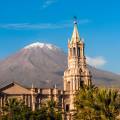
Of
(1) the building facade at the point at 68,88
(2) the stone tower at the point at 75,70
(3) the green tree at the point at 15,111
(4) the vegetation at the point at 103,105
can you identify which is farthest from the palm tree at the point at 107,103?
(2) the stone tower at the point at 75,70

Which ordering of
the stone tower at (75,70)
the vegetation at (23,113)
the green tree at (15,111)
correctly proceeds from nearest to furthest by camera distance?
the green tree at (15,111) < the vegetation at (23,113) < the stone tower at (75,70)

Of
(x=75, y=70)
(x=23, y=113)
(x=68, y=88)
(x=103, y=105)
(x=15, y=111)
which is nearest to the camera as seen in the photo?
(x=103, y=105)

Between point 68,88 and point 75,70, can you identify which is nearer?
point 75,70

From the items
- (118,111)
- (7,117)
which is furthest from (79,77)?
(118,111)

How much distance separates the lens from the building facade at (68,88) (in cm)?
11412

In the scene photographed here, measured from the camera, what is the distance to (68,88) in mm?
118812

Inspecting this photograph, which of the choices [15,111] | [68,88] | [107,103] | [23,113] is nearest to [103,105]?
[107,103]

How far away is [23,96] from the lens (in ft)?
375

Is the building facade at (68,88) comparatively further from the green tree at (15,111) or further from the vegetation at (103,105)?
the vegetation at (103,105)

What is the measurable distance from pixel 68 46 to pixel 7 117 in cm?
3301

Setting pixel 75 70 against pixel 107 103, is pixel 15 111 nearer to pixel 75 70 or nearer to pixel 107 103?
pixel 107 103

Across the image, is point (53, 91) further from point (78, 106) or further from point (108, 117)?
point (108, 117)

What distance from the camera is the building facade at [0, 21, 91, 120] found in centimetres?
11412

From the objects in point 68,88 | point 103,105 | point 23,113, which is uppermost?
point 68,88
